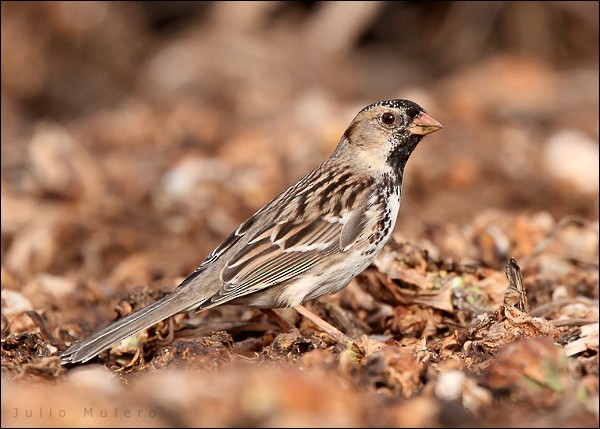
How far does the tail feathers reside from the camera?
4.48m

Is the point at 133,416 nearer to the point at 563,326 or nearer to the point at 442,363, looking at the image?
the point at 442,363

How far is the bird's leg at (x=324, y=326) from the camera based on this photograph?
16.1 ft

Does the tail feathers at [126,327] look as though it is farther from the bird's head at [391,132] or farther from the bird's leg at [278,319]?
the bird's head at [391,132]

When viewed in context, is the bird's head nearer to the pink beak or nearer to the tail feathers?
the pink beak

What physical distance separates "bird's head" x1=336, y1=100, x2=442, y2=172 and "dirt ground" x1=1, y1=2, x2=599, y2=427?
1.88 ft

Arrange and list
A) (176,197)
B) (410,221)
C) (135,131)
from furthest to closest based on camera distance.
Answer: (135,131) < (176,197) < (410,221)

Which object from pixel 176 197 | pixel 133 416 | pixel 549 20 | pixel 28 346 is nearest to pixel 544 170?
pixel 176 197

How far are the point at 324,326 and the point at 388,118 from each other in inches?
54.5

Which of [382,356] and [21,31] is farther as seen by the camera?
[21,31]

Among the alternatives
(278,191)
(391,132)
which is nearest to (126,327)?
(391,132)

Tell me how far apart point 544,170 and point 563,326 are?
177 inches

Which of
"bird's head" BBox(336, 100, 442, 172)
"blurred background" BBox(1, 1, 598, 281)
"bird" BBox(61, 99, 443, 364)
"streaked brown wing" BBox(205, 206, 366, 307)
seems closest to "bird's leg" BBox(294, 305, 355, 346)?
"bird" BBox(61, 99, 443, 364)

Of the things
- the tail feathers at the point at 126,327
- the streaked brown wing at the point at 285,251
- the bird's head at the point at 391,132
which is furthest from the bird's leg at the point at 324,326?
the bird's head at the point at 391,132

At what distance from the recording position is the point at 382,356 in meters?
3.67
